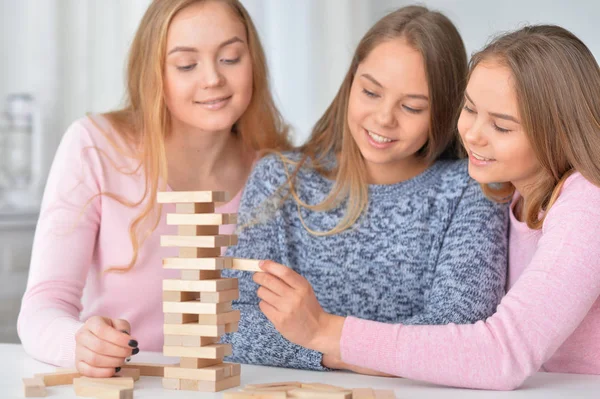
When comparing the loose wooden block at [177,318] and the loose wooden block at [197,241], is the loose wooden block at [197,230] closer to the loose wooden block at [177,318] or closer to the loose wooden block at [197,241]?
the loose wooden block at [197,241]

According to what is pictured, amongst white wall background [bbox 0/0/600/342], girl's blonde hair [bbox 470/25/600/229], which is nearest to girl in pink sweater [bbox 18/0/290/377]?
girl's blonde hair [bbox 470/25/600/229]

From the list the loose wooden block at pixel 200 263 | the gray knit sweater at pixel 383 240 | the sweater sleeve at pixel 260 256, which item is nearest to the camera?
the loose wooden block at pixel 200 263

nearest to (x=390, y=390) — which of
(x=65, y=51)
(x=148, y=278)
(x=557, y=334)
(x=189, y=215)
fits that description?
(x=557, y=334)

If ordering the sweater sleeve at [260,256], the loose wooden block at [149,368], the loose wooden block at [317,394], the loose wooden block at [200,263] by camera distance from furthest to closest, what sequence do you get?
the sweater sleeve at [260,256], the loose wooden block at [149,368], the loose wooden block at [200,263], the loose wooden block at [317,394]

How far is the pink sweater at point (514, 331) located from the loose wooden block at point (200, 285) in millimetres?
211

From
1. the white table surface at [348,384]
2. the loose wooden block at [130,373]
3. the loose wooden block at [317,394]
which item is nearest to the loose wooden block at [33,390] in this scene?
the white table surface at [348,384]

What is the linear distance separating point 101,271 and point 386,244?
2.15 feet

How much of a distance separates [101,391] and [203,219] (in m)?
0.29

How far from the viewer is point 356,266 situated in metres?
1.73

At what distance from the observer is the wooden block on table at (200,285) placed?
4.02ft

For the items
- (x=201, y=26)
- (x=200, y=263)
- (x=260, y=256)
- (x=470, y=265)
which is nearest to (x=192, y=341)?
(x=200, y=263)

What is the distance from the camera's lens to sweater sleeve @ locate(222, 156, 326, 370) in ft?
4.75

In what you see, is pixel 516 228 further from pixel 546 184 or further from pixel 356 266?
pixel 356 266

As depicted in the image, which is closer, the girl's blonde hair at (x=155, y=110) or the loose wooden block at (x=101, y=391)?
the loose wooden block at (x=101, y=391)
